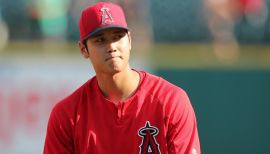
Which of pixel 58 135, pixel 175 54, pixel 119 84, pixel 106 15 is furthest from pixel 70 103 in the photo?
pixel 175 54

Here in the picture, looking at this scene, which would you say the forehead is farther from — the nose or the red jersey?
the red jersey

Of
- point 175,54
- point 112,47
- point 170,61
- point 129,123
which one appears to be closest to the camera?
point 112,47

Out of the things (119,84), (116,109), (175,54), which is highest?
(175,54)

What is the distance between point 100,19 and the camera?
402 centimetres

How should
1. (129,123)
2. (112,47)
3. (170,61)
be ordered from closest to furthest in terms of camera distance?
(112,47)
(129,123)
(170,61)

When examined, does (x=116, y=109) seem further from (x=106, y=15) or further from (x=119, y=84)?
(x=106, y=15)

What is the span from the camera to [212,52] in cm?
846

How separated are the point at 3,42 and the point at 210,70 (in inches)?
91.4

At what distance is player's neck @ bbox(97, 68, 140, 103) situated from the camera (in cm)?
415

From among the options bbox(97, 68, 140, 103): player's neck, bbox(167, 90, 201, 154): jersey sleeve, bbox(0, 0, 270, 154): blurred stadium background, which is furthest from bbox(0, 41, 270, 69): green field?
bbox(167, 90, 201, 154): jersey sleeve

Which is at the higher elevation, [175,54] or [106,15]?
[175,54]

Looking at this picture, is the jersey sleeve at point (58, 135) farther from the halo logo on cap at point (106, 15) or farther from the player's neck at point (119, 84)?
the halo logo on cap at point (106, 15)

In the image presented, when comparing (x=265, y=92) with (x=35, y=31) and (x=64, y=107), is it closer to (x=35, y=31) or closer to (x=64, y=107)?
(x=35, y=31)

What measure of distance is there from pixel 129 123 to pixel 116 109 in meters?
0.12
